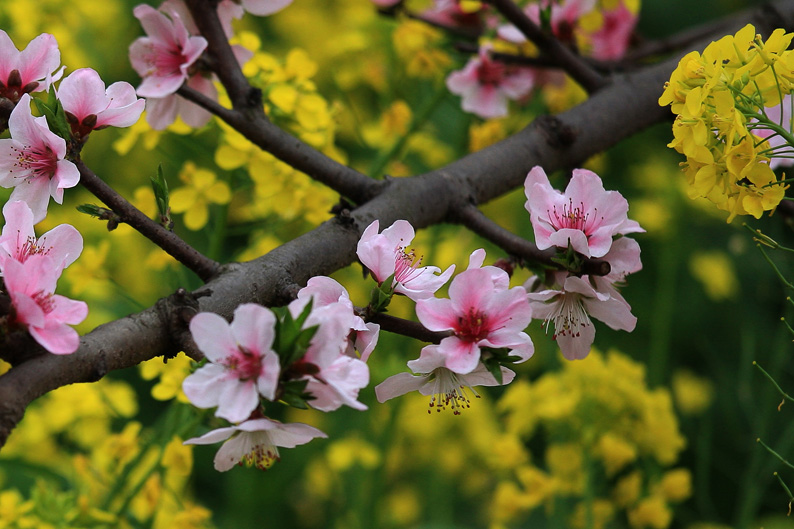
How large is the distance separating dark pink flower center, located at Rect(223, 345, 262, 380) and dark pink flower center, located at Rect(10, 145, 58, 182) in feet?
0.42

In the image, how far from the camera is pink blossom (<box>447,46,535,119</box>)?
65 centimetres

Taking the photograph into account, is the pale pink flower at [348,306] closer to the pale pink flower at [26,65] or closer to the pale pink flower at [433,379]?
the pale pink flower at [433,379]

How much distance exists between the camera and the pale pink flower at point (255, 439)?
0.96ft

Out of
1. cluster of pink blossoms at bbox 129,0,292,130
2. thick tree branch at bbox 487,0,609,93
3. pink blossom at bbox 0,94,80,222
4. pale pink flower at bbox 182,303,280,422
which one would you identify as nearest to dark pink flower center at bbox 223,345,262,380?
pale pink flower at bbox 182,303,280,422

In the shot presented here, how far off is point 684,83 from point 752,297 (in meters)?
0.76

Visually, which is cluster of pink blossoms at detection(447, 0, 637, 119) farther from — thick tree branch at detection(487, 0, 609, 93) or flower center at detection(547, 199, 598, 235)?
flower center at detection(547, 199, 598, 235)

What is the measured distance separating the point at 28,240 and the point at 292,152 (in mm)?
162

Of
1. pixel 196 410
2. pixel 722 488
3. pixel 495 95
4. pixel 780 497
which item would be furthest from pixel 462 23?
pixel 722 488

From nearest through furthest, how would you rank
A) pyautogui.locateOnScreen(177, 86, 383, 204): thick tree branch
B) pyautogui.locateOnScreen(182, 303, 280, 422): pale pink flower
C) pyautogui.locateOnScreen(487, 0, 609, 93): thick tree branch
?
pyautogui.locateOnScreen(182, 303, 280, 422): pale pink flower → pyautogui.locateOnScreen(177, 86, 383, 204): thick tree branch → pyautogui.locateOnScreen(487, 0, 609, 93): thick tree branch

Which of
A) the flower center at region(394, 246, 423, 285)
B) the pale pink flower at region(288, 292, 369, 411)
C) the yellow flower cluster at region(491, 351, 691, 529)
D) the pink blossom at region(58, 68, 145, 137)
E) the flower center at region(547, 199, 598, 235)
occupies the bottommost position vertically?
the yellow flower cluster at region(491, 351, 691, 529)

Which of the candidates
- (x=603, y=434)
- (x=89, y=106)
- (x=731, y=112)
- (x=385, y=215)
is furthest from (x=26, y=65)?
(x=603, y=434)

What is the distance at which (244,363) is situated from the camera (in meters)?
0.28

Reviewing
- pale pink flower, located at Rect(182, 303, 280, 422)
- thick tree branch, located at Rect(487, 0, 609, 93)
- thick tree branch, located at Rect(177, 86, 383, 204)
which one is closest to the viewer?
pale pink flower, located at Rect(182, 303, 280, 422)

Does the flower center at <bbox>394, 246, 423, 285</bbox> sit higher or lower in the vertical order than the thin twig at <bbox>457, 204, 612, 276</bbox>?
higher
